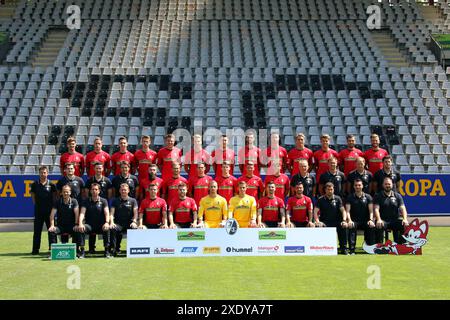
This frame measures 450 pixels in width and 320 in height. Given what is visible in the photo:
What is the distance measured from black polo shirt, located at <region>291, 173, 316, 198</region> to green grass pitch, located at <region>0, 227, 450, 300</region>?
2499 mm

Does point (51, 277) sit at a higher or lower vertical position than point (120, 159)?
lower

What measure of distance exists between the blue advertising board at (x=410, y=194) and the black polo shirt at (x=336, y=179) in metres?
6.36

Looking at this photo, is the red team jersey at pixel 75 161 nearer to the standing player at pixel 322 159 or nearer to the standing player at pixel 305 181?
the standing player at pixel 305 181

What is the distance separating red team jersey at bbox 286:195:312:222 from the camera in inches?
646

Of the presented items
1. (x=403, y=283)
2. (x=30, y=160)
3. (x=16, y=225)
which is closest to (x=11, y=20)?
(x=30, y=160)

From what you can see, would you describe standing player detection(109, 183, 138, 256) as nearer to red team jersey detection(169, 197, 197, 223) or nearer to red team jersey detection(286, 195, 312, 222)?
red team jersey detection(169, 197, 197, 223)

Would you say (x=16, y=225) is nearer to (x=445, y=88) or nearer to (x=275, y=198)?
(x=275, y=198)

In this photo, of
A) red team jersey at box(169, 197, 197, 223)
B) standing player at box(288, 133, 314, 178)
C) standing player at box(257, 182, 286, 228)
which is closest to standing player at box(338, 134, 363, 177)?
standing player at box(288, 133, 314, 178)

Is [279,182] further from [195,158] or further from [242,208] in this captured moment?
[195,158]

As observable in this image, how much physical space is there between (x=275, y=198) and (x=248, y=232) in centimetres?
130

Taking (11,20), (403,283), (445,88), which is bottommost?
(403,283)

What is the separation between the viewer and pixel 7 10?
4069 cm

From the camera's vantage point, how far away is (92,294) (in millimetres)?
10938

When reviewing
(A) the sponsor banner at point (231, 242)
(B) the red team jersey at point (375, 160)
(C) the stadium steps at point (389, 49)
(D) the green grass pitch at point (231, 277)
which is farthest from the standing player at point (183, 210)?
(C) the stadium steps at point (389, 49)
